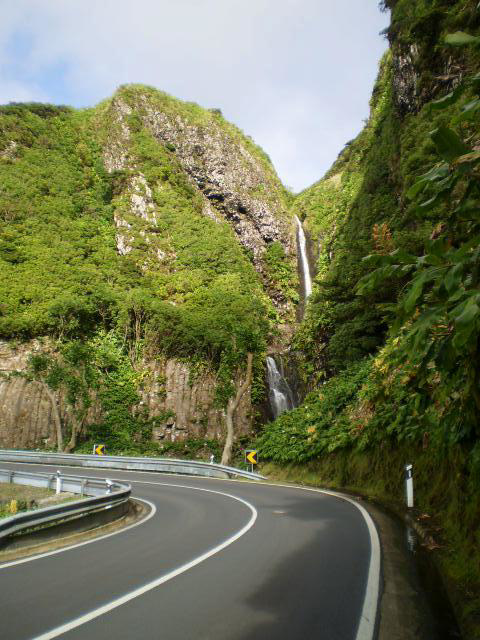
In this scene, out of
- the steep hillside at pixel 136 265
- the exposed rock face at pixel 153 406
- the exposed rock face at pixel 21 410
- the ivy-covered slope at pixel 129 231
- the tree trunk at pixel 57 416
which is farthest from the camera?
the ivy-covered slope at pixel 129 231

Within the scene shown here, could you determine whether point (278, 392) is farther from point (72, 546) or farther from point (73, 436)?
point (72, 546)

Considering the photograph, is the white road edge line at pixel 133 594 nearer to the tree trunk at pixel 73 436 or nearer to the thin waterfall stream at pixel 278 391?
the tree trunk at pixel 73 436

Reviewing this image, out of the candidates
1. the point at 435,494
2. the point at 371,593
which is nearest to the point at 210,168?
the point at 435,494

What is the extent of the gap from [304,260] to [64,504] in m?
44.0

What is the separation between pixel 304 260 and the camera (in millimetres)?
49688

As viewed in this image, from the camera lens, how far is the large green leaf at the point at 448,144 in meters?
2.00

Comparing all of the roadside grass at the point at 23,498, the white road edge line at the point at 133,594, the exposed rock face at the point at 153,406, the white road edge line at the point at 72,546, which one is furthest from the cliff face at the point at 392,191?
the roadside grass at the point at 23,498

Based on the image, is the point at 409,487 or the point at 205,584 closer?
the point at 205,584

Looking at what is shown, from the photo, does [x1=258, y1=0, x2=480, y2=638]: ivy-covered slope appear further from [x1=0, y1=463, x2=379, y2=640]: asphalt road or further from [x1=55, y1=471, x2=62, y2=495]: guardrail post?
[x1=55, y1=471, x2=62, y2=495]: guardrail post

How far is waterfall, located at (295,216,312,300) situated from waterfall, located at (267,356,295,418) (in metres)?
12.5

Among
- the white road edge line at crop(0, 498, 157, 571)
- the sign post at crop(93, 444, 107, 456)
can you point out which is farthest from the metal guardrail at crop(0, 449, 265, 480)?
the white road edge line at crop(0, 498, 157, 571)

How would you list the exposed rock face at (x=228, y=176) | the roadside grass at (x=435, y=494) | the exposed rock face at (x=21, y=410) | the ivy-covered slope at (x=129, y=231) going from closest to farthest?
the roadside grass at (x=435, y=494) < the exposed rock face at (x=21, y=410) < the ivy-covered slope at (x=129, y=231) < the exposed rock face at (x=228, y=176)

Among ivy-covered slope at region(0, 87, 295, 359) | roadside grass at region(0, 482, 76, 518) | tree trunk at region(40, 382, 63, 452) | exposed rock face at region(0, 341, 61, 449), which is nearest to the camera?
roadside grass at region(0, 482, 76, 518)

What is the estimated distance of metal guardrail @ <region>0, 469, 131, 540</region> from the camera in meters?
7.14
